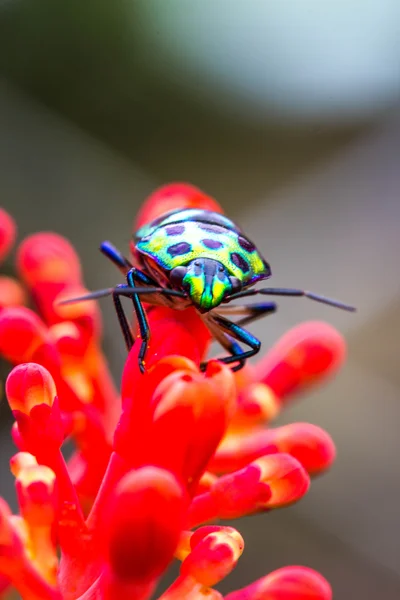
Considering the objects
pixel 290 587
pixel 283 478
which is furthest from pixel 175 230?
pixel 290 587

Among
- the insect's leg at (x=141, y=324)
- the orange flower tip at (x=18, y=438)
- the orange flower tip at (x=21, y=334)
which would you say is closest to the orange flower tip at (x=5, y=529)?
the orange flower tip at (x=18, y=438)

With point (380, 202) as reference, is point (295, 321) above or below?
below

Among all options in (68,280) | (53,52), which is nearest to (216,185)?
(53,52)

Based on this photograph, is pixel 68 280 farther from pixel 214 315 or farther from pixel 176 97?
pixel 176 97

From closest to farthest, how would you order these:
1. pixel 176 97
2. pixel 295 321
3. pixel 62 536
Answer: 1. pixel 62 536
2. pixel 295 321
3. pixel 176 97

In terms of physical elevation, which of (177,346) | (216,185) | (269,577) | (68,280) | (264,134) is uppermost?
(264,134)

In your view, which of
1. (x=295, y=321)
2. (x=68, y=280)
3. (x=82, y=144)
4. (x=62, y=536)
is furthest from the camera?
(x=82, y=144)

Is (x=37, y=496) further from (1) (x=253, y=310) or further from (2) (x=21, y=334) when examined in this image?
(1) (x=253, y=310)
